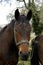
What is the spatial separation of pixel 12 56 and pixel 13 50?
15 cm

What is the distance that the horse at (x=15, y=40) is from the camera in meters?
4.55

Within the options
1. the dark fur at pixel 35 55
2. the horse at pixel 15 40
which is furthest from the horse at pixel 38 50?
Result: the horse at pixel 15 40

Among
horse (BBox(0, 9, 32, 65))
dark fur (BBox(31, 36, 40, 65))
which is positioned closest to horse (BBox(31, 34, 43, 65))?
dark fur (BBox(31, 36, 40, 65))

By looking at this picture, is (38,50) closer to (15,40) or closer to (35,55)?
(35,55)

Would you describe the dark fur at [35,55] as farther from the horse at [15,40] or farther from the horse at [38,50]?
the horse at [15,40]

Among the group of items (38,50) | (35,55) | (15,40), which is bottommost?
(35,55)

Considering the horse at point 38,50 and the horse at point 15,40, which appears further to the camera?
the horse at point 38,50

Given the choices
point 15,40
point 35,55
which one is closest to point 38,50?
point 35,55

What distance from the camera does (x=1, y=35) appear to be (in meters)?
5.27

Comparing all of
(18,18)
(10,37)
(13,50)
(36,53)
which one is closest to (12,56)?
(13,50)

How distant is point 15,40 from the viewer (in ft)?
15.6

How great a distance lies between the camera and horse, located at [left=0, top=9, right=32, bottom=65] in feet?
14.9

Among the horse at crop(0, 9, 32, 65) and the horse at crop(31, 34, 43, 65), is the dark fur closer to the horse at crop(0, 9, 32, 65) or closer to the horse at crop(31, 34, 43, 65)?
the horse at crop(31, 34, 43, 65)

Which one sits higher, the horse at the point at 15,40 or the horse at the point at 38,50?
the horse at the point at 15,40
